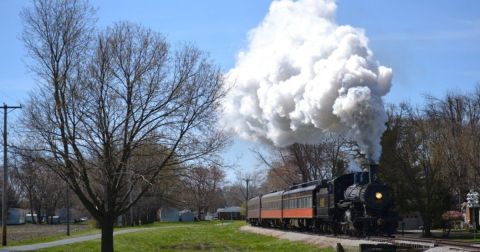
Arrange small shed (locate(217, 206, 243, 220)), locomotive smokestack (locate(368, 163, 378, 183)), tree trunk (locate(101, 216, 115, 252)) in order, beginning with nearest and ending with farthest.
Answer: tree trunk (locate(101, 216, 115, 252)) → locomotive smokestack (locate(368, 163, 378, 183)) → small shed (locate(217, 206, 243, 220))

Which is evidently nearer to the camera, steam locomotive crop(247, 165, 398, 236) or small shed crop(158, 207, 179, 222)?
steam locomotive crop(247, 165, 398, 236)

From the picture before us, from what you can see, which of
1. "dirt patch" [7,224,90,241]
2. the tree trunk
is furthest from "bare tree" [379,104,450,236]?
"dirt patch" [7,224,90,241]

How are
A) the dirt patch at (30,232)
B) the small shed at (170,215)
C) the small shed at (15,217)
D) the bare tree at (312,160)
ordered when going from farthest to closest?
the small shed at (170,215) → the small shed at (15,217) → the bare tree at (312,160) → the dirt patch at (30,232)

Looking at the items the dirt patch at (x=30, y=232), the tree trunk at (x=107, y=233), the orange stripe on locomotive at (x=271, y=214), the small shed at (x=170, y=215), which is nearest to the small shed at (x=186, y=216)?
the small shed at (x=170, y=215)

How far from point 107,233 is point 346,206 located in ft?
36.0

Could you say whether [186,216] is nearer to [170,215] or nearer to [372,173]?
[170,215]

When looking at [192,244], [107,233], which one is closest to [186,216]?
[192,244]

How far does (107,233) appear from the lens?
22.7m

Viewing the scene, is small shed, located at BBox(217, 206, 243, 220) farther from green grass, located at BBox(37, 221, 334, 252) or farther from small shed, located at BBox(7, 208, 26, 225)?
green grass, located at BBox(37, 221, 334, 252)

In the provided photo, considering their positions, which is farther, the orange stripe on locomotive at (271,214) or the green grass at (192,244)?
A: the orange stripe on locomotive at (271,214)

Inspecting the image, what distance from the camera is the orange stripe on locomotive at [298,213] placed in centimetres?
3433

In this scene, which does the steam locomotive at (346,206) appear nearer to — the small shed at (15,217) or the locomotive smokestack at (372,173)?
the locomotive smokestack at (372,173)

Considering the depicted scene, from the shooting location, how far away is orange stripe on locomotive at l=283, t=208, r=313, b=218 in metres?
34.3

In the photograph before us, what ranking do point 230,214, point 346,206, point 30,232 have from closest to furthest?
1. point 346,206
2. point 30,232
3. point 230,214
